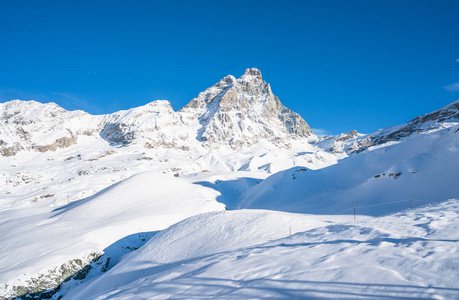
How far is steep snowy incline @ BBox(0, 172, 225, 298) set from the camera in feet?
57.3

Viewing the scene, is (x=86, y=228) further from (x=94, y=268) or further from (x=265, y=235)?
(x=265, y=235)

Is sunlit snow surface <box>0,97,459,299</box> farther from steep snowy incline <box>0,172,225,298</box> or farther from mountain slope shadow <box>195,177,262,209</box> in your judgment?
mountain slope shadow <box>195,177,262,209</box>

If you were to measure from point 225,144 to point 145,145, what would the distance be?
66488mm

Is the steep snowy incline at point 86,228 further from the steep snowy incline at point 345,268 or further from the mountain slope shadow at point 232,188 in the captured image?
the steep snowy incline at point 345,268

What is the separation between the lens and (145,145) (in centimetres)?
→ 15438

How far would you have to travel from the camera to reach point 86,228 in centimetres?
2531

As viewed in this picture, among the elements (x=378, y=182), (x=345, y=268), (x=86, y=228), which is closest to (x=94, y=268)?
(x=86, y=228)

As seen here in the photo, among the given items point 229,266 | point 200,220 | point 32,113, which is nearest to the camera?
point 229,266

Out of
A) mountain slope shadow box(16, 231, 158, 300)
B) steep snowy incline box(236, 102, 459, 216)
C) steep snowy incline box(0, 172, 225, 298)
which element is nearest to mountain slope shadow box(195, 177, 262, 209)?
steep snowy incline box(236, 102, 459, 216)

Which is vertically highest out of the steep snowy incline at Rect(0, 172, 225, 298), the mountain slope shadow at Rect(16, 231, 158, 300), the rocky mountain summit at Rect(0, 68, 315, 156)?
the rocky mountain summit at Rect(0, 68, 315, 156)

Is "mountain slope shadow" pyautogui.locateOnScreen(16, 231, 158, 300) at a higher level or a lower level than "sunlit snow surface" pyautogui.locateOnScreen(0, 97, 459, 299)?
lower

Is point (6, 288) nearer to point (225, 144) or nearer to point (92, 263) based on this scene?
point (92, 263)

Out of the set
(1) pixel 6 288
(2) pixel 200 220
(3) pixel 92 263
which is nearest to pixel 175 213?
(3) pixel 92 263

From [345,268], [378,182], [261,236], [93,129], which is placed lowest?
[261,236]
